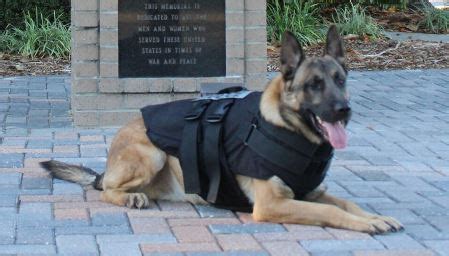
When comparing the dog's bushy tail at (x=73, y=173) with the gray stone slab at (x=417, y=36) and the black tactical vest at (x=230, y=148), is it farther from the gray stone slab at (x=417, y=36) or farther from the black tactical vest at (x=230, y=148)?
the gray stone slab at (x=417, y=36)

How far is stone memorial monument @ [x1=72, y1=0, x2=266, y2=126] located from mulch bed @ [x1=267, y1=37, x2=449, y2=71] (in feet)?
11.4

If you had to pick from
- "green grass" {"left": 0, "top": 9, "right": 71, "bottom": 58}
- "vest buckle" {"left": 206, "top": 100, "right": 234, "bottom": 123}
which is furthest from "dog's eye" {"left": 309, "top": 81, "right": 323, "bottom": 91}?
"green grass" {"left": 0, "top": 9, "right": 71, "bottom": 58}

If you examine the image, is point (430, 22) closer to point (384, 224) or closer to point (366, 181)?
point (366, 181)

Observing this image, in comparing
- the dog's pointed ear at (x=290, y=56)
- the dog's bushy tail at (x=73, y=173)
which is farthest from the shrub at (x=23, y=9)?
the dog's pointed ear at (x=290, y=56)

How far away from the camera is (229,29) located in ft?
28.1

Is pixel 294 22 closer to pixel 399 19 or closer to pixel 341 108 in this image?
pixel 399 19

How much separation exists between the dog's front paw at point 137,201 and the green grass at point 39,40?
7442 mm

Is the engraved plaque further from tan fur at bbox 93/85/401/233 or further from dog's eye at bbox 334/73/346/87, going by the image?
dog's eye at bbox 334/73/346/87

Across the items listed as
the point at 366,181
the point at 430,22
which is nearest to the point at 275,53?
the point at 430,22

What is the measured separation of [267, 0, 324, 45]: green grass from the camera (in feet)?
45.2

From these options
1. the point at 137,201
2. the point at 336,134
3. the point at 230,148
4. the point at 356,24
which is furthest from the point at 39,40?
the point at 336,134

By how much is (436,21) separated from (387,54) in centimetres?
295

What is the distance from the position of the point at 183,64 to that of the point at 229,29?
20.8 inches

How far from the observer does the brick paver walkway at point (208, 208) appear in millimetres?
4812
